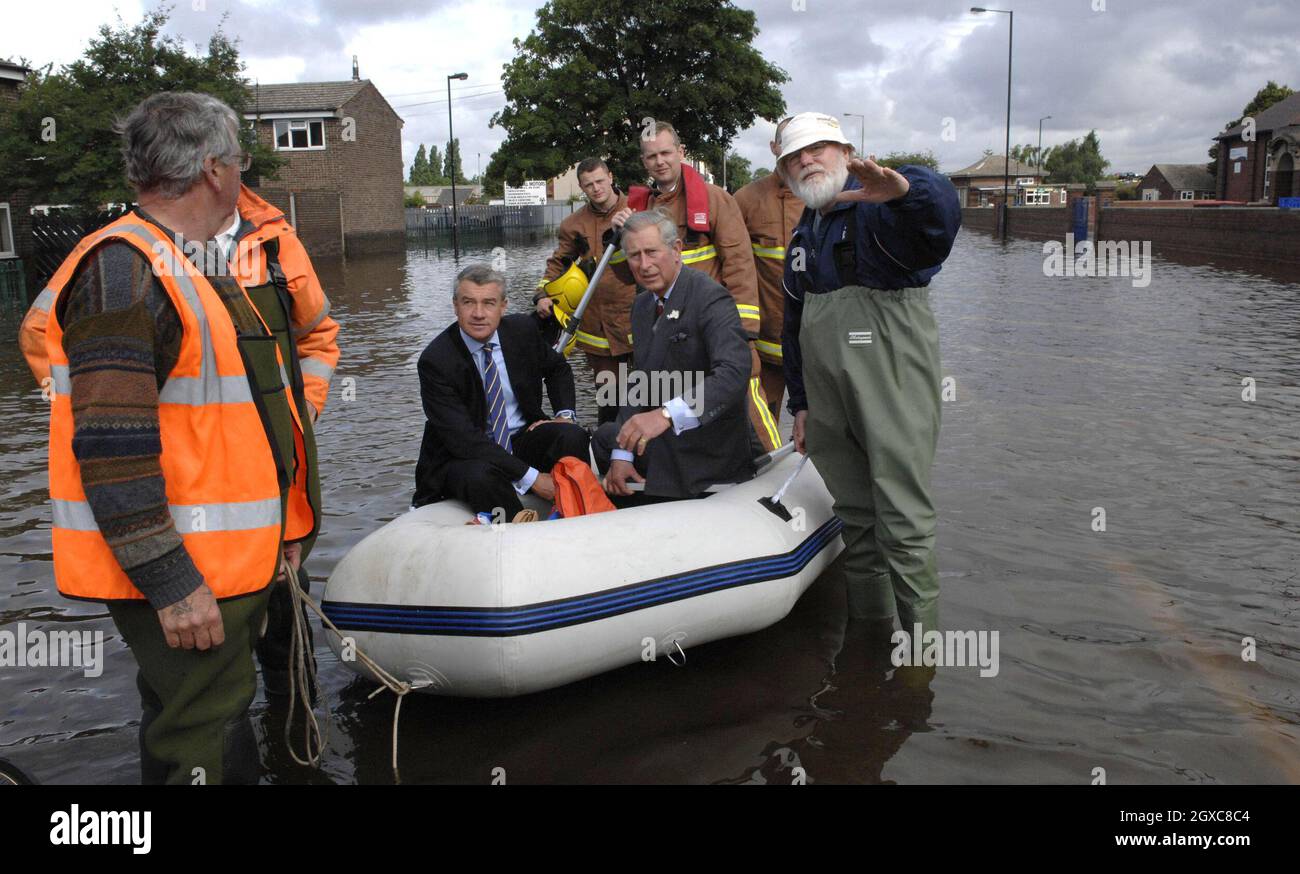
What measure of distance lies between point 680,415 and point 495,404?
984 mm

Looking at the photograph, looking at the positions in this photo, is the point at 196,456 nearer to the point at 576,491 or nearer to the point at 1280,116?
the point at 576,491

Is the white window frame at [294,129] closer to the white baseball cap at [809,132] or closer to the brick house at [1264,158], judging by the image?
Result: the brick house at [1264,158]

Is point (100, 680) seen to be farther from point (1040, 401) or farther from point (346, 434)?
point (1040, 401)

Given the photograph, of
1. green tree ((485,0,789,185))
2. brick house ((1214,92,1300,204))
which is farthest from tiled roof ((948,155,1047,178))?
green tree ((485,0,789,185))

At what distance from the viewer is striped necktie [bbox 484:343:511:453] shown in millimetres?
4980

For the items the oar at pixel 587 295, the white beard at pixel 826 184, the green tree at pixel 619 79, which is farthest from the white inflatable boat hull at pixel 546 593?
the green tree at pixel 619 79

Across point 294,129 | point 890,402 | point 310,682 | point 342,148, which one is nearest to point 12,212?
point 342,148

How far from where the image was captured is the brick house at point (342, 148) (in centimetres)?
4134

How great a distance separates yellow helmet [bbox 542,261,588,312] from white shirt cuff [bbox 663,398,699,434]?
2332mm

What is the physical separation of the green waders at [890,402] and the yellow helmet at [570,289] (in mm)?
2640

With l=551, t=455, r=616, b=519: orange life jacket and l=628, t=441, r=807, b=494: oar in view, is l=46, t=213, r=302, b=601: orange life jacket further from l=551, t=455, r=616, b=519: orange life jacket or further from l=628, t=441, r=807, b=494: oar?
l=628, t=441, r=807, b=494: oar

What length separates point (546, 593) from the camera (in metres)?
3.77
